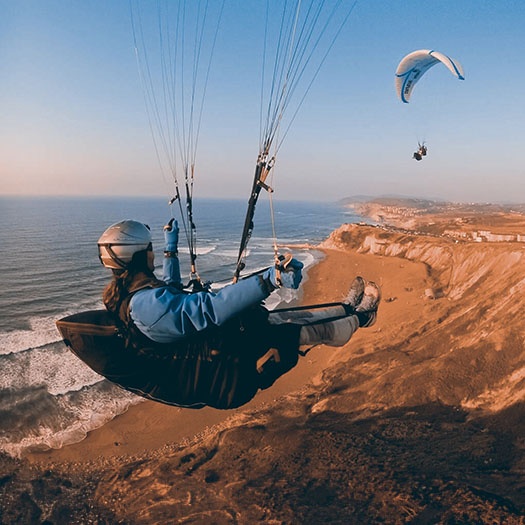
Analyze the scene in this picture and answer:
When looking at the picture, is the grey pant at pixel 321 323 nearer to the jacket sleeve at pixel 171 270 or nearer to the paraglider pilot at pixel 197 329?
the paraglider pilot at pixel 197 329

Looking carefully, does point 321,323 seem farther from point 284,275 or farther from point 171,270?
point 171,270

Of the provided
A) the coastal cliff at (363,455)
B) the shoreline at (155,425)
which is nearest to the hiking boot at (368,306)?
the coastal cliff at (363,455)

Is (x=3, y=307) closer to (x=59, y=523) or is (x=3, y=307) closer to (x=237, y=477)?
(x=59, y=523)

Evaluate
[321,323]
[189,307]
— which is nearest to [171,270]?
[189,307]

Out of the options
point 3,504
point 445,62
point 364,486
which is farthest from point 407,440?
point 445,62

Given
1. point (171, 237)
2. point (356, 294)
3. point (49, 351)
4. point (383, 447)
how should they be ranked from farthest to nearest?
point (49, 351) < point (383, 447) < point (356, 294) < point (171, 237)
